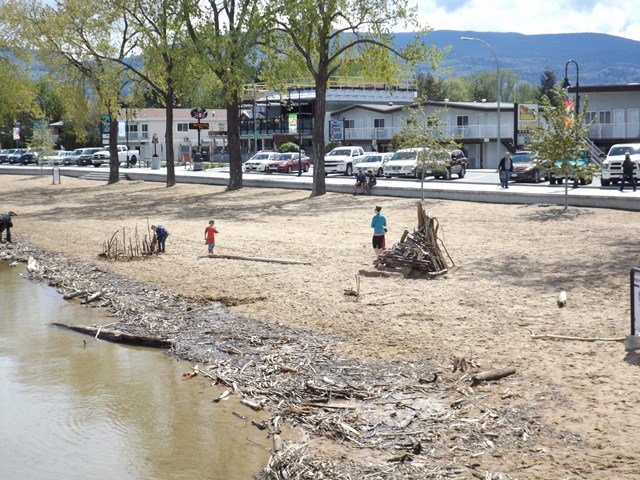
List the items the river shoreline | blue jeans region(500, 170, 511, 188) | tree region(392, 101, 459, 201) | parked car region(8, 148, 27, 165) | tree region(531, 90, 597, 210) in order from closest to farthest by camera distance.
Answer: the river shoreline < tree region(531, 90, 597, 210) < tree region(392, 101, 459, 201) < blue jeans region(500, 170, 511, 188) < parked car region(8, 148, 27, 165)

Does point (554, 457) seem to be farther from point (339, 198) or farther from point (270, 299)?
point (339, 198)

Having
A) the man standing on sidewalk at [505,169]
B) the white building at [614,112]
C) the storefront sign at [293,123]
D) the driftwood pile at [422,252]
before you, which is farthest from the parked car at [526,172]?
the storefront sign at [293,123]

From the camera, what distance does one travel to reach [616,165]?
131 ft

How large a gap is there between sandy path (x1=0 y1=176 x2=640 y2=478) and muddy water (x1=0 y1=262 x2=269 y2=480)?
122 inches

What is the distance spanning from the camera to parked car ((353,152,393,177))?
173 ft

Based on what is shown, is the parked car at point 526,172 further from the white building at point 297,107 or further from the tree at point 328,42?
the white building at point 297,107

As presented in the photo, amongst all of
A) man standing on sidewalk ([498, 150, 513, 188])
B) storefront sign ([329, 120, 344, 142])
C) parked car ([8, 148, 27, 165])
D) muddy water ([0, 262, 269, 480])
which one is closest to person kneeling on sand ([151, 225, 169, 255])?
muddy water ([0, 262, 269, 480])

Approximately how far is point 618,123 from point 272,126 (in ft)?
127

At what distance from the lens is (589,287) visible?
1836 cm

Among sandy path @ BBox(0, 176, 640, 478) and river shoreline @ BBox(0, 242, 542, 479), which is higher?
sandy path @ BBox(0, 176, 640, 478)

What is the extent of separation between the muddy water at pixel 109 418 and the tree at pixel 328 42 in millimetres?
25484

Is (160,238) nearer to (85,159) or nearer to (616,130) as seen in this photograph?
(616,130)

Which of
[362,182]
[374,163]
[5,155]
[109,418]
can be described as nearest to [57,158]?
[5,155]

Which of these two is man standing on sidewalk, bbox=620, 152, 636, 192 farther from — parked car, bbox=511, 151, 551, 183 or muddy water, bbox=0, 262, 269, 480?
muddy water, bbox=0, 262, 269, 480
